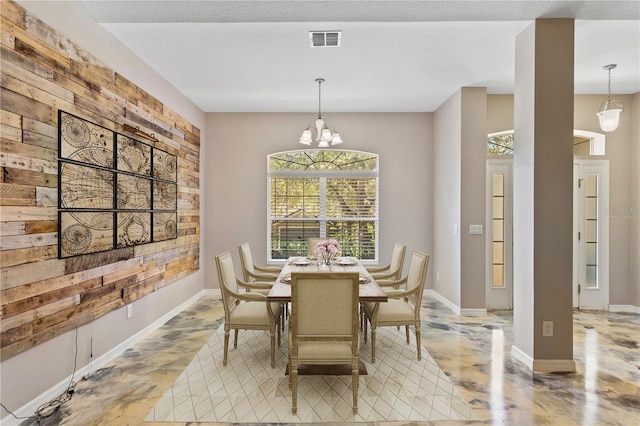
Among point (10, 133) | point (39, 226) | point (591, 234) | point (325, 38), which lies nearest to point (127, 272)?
point (39, 226)

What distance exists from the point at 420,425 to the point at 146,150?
3497 mm

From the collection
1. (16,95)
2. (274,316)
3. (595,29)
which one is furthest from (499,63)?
(16,95)

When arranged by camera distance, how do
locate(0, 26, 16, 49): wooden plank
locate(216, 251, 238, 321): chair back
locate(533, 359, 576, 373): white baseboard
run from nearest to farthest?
locate(0, 26, 16, 49): wooden plank
locate(533, 359, 576, 373): white baseboard
locate(216, 251, 238, 321): chair back

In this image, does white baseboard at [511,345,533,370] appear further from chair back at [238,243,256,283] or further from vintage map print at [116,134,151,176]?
vintage map print at [116,134,151,176]

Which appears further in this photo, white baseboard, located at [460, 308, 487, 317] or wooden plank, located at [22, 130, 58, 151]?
white baseboard, located at [460, 308, 487, 317]

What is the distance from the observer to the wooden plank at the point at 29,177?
1938mm

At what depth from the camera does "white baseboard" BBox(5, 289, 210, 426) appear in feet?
6.73

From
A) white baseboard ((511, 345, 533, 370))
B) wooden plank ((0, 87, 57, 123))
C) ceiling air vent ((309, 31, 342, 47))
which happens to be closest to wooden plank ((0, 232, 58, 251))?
wooden plank ((0, 87, 57, 123))

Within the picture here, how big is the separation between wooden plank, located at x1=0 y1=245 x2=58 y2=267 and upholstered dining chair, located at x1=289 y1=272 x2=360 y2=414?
1.71 metres

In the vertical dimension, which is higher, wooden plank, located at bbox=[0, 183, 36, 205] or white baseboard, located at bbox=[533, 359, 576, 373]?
wooden plank, located at bbox=[0, 183, 36, 205]

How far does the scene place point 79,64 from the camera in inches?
99.2

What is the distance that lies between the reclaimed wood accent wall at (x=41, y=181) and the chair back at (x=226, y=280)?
98cm

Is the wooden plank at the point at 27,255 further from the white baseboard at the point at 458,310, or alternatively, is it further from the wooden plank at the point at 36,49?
the white baseboard at the point at 458,310

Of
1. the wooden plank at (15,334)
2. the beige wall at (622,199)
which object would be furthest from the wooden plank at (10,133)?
the beige wall at (622,199)
